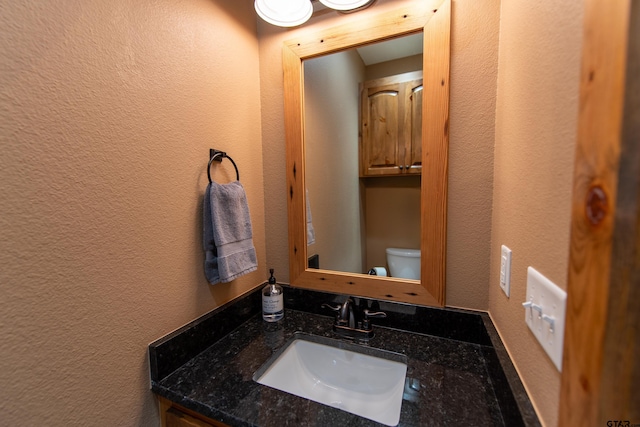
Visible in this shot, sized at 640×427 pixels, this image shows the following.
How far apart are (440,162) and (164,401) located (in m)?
1.21

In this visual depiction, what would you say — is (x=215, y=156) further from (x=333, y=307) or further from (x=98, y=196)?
(x=333, y=307)

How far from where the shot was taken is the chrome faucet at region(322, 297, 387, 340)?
1.02m

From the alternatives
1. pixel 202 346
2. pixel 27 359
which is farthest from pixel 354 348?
pixel 27 359

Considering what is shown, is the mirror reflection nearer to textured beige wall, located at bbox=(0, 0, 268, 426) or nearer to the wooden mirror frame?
A: the wooden mirror frame

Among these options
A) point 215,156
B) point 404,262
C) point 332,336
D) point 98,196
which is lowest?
point 332,336

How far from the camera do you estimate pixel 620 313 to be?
0.96 ft

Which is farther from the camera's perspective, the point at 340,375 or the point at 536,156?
the point at 340,375

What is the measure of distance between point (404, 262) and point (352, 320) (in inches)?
12.5

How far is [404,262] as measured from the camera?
3.45 ft

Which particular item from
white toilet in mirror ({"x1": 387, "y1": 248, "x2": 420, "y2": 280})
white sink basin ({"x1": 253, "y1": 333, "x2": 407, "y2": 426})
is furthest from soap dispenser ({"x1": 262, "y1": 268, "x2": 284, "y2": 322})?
white toilet in mirror ({"x1": 387, "y1": 248, "x2": 420, "y2": 280})

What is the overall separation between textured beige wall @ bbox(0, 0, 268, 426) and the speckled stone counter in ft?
0.31

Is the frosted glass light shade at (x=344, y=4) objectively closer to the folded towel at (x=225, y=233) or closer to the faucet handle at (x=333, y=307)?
the folded towel at (x=225, y=233)

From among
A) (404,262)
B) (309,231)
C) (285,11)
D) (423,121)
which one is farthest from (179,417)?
(285,11)

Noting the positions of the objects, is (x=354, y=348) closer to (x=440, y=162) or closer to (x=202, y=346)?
(x=202, y=346)
